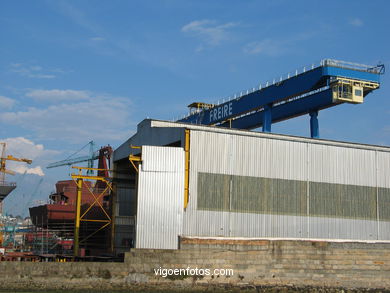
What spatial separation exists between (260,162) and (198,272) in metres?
9.51

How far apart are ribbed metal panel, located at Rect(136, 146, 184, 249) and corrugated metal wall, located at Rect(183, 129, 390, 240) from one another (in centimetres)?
93

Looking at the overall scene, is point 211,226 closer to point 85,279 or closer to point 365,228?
point 85,279

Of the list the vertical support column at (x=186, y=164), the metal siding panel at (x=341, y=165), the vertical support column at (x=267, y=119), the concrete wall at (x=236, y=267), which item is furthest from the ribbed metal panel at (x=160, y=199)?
the vertical support column at (x=267, y=119)

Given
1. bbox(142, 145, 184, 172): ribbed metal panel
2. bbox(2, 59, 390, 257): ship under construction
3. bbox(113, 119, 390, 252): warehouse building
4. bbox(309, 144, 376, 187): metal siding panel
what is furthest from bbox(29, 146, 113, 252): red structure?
bbox(309, 144, 376, 187): metal siding panel

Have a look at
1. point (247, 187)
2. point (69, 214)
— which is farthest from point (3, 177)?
point (247, 187)

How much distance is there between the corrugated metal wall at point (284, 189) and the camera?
36.5 m

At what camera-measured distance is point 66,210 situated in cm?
5741

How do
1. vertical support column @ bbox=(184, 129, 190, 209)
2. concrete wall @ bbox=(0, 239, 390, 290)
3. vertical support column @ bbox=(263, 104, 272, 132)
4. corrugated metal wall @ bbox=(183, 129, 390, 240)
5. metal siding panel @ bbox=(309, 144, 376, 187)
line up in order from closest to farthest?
concrete wall @ bbox=(0, 239, 390, 290), vertical support column @ bbox=(184, 129, 190, 209), corrugated metal wall @ bbox=(183, 129, 390, 240), metal siding panel @ bbox=(309, 144, 376, 187), vertical support column @ bbox=(263, 104, 272, 132)

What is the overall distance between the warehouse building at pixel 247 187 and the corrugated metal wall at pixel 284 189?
0.07 m

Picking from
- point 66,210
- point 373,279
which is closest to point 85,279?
point 373,279

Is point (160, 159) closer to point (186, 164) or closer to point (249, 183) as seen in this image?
point (186, 164)

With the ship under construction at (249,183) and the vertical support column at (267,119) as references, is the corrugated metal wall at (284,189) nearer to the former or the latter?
the ship under construction at (249,183)

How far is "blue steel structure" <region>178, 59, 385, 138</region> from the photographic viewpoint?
47219 mm

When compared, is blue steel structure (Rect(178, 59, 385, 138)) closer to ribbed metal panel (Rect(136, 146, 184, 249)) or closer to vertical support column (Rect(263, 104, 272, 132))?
vertical support column (Rect(263, 104, 272, 132))
